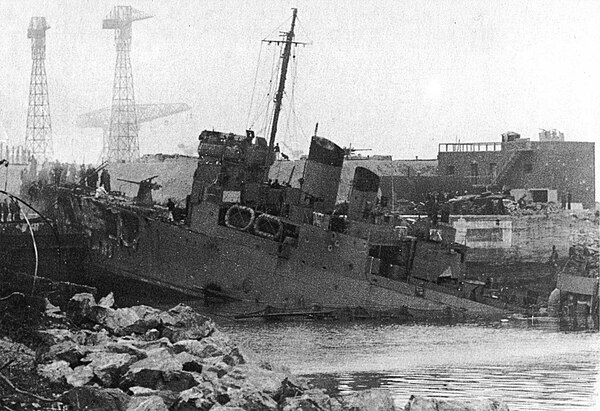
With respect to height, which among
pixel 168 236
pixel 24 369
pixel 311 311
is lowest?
pixel 24 369

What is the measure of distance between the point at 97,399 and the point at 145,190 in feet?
6.70

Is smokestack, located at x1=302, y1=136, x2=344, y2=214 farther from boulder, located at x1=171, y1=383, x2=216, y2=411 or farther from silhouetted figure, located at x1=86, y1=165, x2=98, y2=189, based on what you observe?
boulder, located at x1=171, y1=383, x2=216, y2=411

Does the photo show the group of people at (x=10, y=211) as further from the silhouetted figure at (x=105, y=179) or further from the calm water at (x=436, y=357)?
the calm water at (x=436, y=357)

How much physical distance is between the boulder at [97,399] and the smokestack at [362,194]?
2254 mm

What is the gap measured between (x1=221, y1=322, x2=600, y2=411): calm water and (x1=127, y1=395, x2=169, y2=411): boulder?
136 cm

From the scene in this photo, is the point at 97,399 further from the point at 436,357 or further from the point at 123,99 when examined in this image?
the point at 123,99

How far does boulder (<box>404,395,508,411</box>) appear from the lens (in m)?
4.38

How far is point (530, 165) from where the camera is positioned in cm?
573

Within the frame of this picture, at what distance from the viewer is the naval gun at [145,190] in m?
5.65

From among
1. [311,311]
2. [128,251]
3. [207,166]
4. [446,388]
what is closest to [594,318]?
[446,388]

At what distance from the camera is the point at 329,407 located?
4.27m

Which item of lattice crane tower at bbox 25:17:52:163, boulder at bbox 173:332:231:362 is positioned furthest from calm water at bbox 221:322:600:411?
lattice crane tower at bbox 25:17:52:163

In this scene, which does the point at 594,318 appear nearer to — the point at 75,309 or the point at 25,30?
the point at 75,309

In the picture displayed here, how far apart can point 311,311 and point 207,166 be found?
3.97 ft
